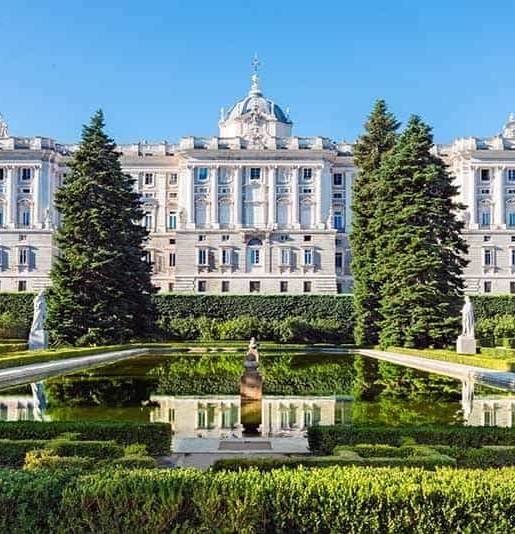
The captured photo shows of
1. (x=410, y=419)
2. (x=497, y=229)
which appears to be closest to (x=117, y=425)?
(x=410, y=419)

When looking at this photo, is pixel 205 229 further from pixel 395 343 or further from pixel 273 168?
pixel 395 343

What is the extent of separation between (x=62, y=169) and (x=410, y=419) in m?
61.2

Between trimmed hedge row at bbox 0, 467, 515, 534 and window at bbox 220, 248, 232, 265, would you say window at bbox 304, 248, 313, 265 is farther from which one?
trimmed hedge row at bbox 0, 467, 515, 534

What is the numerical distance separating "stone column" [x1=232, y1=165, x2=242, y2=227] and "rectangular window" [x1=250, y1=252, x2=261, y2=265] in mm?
2867

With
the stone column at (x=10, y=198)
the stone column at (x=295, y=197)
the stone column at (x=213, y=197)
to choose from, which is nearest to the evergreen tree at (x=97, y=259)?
the stone column at (x=213, y=197)

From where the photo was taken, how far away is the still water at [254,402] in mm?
12156

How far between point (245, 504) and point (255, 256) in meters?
58.6

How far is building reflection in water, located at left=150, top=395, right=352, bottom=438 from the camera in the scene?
37.0 feet

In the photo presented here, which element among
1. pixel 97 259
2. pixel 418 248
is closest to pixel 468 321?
pixel 418 248

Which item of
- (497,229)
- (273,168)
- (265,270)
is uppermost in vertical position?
(273,168)

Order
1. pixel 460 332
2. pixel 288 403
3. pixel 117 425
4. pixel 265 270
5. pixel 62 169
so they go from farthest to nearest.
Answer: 1. pixel 62 169
2. pixel 265 270
3. pixel 460 332
4. pixel 288 403
5. pixel 117 425

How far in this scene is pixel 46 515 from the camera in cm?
468

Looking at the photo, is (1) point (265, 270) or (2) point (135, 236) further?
(1) point (265, 270)

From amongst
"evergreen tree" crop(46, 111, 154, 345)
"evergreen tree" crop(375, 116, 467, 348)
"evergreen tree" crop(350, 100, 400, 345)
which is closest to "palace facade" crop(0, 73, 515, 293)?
"evergreen tree" crop(350, 100, 400, 345)
